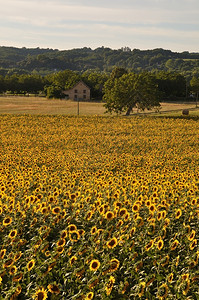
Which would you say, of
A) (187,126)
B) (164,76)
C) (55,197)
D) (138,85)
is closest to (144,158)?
(55,197)

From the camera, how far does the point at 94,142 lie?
101 ft

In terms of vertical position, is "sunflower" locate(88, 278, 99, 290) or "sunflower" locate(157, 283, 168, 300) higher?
"sunflower" locate(88, 278, 99, 290)

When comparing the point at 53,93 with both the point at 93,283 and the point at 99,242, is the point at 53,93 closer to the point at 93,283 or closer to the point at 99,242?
the point at 99,242

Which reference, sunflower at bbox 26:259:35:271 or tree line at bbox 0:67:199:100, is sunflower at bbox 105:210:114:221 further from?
tree line at bbox 0:67:199:100

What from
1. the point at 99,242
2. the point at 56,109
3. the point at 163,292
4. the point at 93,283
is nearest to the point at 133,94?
the point at 56,109

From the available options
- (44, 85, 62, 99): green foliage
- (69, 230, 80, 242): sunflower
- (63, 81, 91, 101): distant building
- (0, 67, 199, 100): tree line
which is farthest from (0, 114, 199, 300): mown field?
(63, 81, 91, 101): distant building

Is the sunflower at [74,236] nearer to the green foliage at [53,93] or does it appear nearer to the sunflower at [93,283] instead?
the sunflower at [93,283]

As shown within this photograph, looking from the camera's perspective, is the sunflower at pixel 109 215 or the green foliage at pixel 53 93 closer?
the sunflower at pixel 109 215

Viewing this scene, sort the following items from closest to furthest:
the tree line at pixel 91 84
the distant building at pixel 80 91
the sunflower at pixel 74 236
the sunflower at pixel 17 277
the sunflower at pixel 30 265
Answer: the sunflower at pixel 17 277 → the sunflower at pixel 30 265 → the sunflower at pixel 74 236 → the distant building at pixel 80 91 → the tree line at pixel 91 84

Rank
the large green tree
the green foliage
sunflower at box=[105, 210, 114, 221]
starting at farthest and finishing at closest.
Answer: the green foliage → the large green tree → sunflower at box=[105, 210, 114, 221]

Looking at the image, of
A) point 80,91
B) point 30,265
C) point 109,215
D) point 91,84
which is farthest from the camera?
point 91,84

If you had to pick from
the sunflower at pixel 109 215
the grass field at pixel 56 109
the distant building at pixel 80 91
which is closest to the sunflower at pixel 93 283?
the sunflower at pixel 109 215

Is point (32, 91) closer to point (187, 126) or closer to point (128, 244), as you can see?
point (187, 126)

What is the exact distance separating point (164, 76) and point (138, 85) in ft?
214
